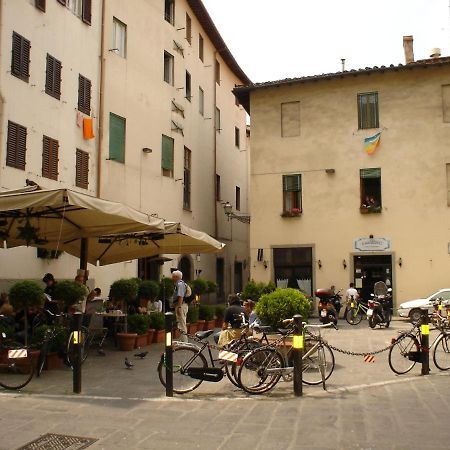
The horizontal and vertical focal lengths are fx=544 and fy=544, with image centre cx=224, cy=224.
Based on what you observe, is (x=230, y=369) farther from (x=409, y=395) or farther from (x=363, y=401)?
(x=409, y=395)

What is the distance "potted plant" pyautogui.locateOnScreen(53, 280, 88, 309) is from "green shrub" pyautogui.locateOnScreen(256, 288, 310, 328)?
3625 mm

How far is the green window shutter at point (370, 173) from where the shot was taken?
22.5 meters

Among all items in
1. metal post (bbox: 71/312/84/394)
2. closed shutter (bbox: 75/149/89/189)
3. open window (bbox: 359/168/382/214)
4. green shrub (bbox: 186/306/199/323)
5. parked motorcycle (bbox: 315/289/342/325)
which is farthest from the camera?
open window (bbox: 359/168/382/214)

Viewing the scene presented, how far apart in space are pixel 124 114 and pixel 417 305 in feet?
41.4

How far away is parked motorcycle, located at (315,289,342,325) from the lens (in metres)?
18.1

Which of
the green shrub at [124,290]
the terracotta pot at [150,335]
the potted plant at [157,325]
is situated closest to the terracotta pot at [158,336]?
the potted plant at [157,325]

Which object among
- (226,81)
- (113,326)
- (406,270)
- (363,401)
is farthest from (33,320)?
(226,81)

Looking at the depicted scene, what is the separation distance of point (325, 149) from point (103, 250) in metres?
12.4

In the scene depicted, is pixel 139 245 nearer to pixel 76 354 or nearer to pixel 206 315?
pixel 206 315

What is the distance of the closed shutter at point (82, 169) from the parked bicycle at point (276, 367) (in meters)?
10.5

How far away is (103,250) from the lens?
1422cm

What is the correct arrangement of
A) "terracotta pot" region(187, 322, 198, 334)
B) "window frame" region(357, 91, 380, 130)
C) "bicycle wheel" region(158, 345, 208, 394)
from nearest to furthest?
1. "bicycle wheel" region(158, 345, 208, 394)
2. "terracotta pot" region(187, 322, 198, 334)
3. "window frame" region(357, 91, 380, 130)

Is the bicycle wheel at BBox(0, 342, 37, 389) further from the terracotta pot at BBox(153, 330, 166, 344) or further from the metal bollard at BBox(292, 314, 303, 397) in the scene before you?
the terracotta pot at BBox(153, 330, 166, 344)

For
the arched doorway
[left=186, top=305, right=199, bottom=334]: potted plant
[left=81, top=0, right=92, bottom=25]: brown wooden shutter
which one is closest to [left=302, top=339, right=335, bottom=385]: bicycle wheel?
[left=186, top=305, right=199, bottom=334]: potted plant
